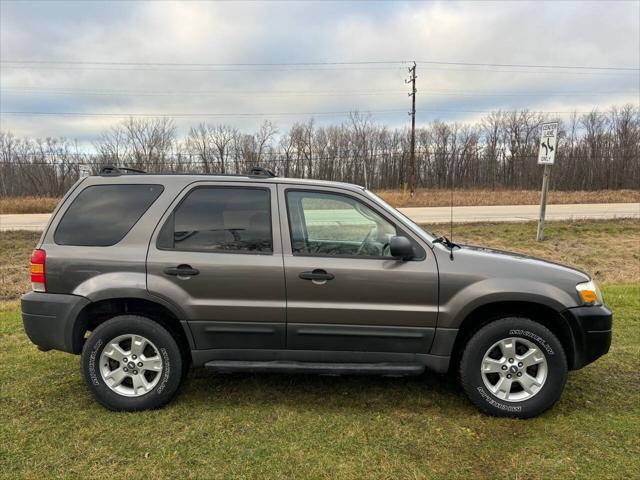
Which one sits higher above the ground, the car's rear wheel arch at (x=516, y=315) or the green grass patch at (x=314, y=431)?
the car's rear wheel arch at (x=516, y=315)

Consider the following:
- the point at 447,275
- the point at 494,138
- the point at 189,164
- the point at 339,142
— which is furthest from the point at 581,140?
the point at 447,275

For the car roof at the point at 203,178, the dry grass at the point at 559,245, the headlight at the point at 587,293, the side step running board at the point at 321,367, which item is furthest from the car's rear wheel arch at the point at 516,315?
the dry grass at the point at 559,245

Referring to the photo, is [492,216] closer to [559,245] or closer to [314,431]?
[559,245]

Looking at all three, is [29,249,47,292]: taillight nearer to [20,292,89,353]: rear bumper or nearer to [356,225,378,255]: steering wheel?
[20,292,89,353]: rear bumper

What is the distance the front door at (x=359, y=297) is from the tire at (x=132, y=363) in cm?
98

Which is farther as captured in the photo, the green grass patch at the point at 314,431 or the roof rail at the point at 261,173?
the roof rail at the point at 261,173

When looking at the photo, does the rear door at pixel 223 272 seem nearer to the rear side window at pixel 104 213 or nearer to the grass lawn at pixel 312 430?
the rear side window at pixel 104 213

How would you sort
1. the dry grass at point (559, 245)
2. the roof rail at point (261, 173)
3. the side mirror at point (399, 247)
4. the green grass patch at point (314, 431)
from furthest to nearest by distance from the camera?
the dry grass at point (559, 245), the roof rail at point (261, 173), the side mirror at point (399, 247), the green grass patch at point (314, 431)

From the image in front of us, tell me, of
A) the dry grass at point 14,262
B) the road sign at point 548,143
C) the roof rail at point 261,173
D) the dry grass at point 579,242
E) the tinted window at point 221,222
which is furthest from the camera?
the road sign at point 548,143

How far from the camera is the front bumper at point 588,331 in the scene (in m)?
3.33

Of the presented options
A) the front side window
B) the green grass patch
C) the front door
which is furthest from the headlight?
the front side window

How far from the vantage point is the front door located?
10.9ft

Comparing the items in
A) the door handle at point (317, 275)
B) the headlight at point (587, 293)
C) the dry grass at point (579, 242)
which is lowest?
the dry grass at point (579, 242)

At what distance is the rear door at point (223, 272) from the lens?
338 cm
